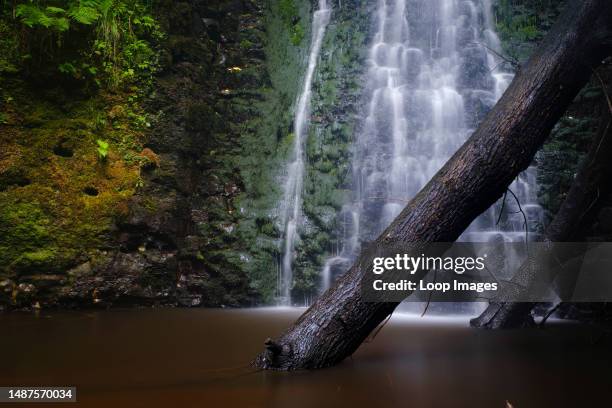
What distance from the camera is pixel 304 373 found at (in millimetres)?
2496

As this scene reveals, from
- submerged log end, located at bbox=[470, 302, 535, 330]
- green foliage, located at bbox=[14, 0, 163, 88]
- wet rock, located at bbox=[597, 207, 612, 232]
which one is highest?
green foliage, located at bbox=[14, 0, 163, 88]

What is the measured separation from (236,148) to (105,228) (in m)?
2.60

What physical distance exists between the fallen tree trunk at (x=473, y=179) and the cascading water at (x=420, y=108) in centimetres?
406

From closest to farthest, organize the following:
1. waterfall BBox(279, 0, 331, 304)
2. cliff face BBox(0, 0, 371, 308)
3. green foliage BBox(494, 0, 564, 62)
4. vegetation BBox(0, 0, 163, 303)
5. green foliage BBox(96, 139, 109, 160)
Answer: vegetation BBox(0, 0, 163, 303), cliff face BBox(0, 0, 371, 308), green foliage BBox(96, 139, 109, 160), waterfall BBox(279, 0, 331, 304), green foliage BBox(494, 0, 564, 62)

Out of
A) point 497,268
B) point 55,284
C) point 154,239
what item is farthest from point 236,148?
point 497,268

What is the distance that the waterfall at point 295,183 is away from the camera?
7168 millimetres

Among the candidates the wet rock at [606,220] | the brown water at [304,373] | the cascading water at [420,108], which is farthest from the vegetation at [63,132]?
the wet rock at [606,220]

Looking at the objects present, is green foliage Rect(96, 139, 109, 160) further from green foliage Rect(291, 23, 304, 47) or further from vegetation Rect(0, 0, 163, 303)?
green foliage Rect(291, 23, 304, 47)

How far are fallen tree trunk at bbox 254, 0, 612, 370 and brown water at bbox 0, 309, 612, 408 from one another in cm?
20

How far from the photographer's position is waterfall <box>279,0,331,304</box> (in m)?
7.17

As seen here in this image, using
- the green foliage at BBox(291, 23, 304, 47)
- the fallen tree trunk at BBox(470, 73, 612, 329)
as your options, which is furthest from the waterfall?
the fallen tree trunk at BBox(470, 73, 612, 329)

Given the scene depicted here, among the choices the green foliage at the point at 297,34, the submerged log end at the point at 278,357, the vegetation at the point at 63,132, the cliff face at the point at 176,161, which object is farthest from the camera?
the green foliage at the point at 297,34

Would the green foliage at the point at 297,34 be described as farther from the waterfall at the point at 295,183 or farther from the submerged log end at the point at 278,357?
the submerged log end at the point at 278,357

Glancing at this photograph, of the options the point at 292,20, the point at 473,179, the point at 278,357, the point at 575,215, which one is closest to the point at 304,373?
the point at 278,357
